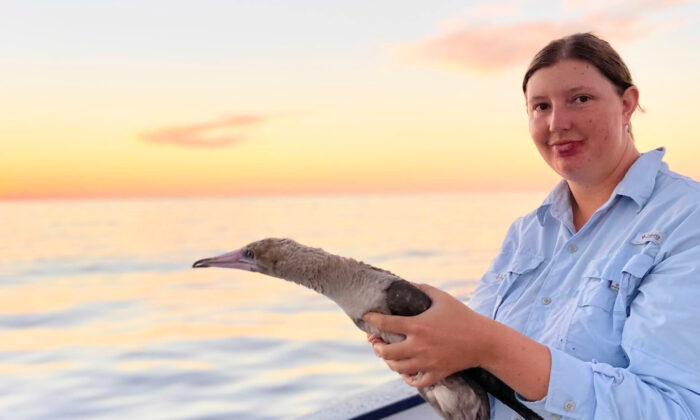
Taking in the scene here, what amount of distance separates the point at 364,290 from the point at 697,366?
671mm

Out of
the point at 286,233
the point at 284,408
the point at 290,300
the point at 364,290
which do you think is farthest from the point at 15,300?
the point at 364,290

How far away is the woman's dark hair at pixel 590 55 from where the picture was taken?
4.59 ft

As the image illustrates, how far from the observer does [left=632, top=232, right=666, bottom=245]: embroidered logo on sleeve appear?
122 cm

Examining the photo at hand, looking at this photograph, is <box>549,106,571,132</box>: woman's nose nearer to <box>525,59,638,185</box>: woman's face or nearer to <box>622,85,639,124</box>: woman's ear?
<box>525,59,638,185</box>: woman's face

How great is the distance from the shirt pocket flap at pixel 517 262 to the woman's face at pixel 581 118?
220 millimetres

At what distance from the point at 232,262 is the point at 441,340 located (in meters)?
0.79

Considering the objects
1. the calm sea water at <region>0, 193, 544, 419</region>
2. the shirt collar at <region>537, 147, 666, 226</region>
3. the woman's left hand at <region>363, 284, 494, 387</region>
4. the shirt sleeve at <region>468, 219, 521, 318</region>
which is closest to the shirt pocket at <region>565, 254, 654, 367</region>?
the shirt collar at <region>537, 147, 666, 226</region>

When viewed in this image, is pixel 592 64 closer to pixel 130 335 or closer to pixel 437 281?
pixel 130 335

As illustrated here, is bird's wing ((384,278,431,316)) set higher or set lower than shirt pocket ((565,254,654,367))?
higher

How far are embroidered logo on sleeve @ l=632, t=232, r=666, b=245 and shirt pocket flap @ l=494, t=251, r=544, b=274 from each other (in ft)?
1.00

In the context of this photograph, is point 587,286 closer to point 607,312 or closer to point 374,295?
point 607,312

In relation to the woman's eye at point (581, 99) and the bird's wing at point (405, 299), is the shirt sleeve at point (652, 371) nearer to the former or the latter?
the bird's wing at point (405, 299)

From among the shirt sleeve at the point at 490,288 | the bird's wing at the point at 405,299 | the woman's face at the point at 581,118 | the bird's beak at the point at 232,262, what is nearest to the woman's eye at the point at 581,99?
the woman's face at the point at 581,118

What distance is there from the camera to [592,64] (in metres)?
1.39
